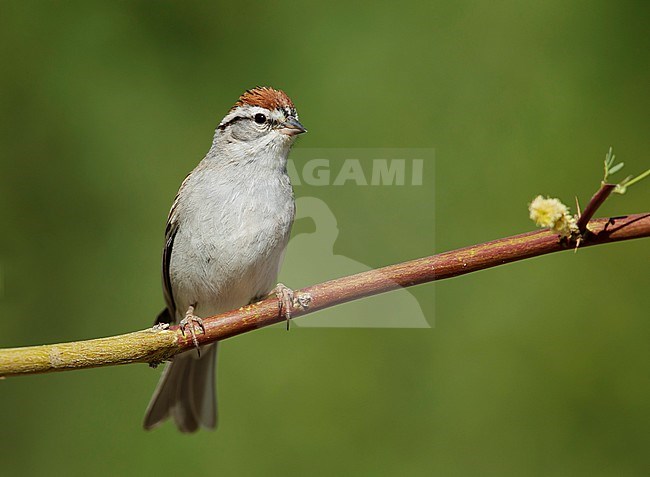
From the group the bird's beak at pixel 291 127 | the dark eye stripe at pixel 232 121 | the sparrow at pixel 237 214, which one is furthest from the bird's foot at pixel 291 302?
the dark eye stripe at pixel 232 121

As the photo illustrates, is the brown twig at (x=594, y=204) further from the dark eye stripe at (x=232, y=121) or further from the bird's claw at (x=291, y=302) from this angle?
the dark eye stripe at (x=232, y=121)

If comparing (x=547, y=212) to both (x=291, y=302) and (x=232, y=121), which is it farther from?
(x=232, y=121)

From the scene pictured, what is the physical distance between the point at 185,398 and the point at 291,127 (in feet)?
3.33

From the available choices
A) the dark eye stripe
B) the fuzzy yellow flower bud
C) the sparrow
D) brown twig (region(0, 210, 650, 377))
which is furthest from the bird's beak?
the fuzzy yellow flower bud

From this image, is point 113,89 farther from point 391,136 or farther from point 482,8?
point 482,8

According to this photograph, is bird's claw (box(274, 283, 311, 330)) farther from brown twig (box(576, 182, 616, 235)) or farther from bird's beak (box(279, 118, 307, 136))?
bird's beak (box(279, 118, 307, 136))

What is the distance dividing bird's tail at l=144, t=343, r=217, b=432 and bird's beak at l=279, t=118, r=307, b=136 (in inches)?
33.5

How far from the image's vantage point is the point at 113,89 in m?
3.22

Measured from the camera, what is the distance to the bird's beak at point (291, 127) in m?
2.16

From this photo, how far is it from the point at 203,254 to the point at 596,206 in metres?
1.25

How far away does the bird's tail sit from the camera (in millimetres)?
2576

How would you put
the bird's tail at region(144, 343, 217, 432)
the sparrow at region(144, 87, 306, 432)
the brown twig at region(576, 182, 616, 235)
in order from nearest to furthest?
1. the brown twig at region(576, 182, 616, 235)
2. the sparrow at region(144, 87, 306, 432)
3. the bird's tail at region(144, 343, 217, 432)

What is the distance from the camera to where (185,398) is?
8.61ft

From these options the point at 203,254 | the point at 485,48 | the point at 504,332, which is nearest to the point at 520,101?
the point at 485,48
